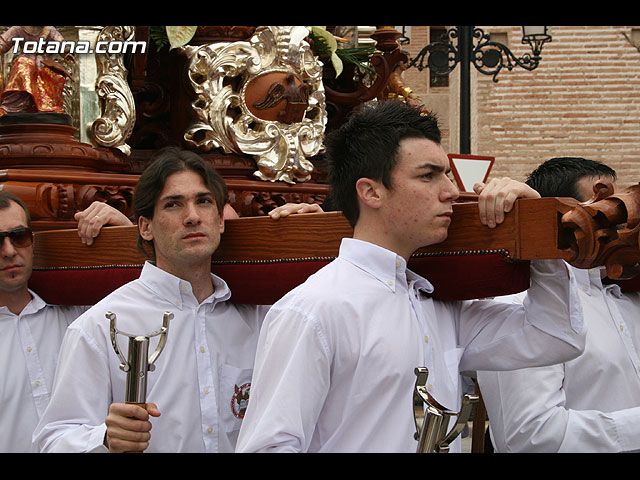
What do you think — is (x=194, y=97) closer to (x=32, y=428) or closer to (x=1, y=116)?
(x=1, y=116)

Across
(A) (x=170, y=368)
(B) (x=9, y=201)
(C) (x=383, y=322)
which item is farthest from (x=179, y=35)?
(C) (x=383, y=322)

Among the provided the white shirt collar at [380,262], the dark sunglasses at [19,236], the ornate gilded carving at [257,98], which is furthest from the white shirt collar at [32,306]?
the white shirt collar at [380,262]

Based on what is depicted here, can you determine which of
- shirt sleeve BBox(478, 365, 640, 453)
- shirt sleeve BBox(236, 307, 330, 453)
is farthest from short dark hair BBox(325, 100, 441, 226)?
shirt sleeve BBox(478, 365, 640, 453)

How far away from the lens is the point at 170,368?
9.46ft

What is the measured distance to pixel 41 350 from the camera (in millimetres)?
3518

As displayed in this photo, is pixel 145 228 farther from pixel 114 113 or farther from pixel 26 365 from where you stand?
pixel 114 113

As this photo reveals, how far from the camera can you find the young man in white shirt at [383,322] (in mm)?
2244

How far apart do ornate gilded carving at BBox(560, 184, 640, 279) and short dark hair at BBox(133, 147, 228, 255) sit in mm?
1255

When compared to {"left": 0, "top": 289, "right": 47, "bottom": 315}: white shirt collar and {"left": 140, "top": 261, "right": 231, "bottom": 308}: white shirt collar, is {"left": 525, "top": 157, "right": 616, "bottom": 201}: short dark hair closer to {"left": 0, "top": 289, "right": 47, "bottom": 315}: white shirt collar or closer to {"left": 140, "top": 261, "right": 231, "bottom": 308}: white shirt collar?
{"left": 140, "top": 261, "right": 231, "bottom": 308}: white shirt collar

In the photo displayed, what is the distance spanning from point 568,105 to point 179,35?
1007 centimetres

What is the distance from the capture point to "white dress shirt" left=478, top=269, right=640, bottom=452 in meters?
2.87

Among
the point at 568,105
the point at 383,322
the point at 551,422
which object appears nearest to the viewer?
the point at 383,322

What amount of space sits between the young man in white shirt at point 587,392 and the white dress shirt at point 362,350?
1.48 ft
